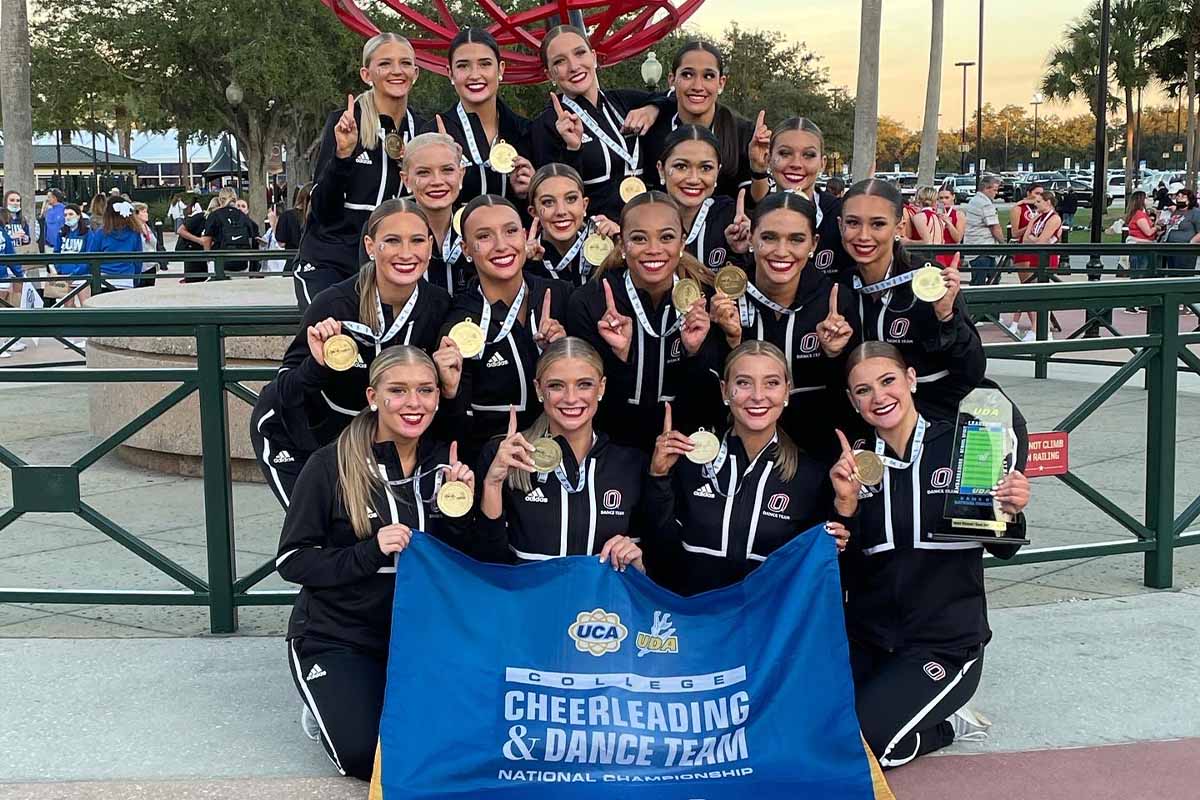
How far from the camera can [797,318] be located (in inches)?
196

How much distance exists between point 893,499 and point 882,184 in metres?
1.28

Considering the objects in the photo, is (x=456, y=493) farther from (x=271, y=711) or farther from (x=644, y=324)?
(x=271, y=711)

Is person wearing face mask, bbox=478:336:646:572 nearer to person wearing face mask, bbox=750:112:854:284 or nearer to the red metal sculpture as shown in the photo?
person wearing face mask, bbox=750:112:854:284

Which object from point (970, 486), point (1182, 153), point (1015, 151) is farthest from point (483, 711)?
point (1015, 151)

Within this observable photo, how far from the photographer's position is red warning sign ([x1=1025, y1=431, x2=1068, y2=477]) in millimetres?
5312

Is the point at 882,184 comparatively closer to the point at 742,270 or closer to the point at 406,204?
the point at 742,270

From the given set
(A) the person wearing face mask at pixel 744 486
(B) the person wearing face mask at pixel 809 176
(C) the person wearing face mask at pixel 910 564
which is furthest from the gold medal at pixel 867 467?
(B) the person wearing face mask at pixel 809 176

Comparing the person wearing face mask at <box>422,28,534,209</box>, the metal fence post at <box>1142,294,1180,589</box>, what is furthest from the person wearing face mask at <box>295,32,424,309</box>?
the metal fence post at <box>1142,294,1180,589</box>

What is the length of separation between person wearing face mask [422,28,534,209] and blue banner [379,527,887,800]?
213cm

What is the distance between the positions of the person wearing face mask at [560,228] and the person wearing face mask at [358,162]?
0.77 metres

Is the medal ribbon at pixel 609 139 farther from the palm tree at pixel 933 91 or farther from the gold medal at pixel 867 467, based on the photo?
the palm tree at pixel 933 91

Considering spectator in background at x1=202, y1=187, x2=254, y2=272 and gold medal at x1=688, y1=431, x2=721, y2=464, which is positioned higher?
spectator in background at x1=202, y1=187, x2=254, y2=272

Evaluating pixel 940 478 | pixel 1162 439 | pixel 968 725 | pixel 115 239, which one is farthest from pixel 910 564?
pixel 115 239

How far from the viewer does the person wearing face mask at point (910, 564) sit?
4391 mm
